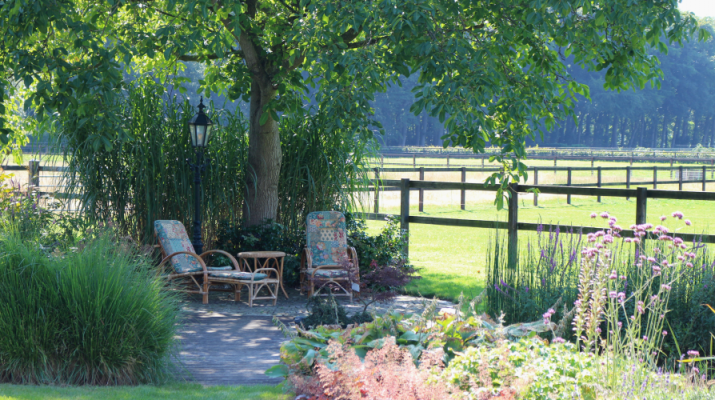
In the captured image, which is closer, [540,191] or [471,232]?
[540,191]

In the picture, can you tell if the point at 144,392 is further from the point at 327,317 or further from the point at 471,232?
Result: the point at 471,232

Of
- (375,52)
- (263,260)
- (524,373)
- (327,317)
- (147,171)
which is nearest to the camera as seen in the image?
(524,373)

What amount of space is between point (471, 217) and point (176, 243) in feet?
33.8

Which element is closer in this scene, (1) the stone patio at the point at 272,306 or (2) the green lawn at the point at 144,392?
(2) the green lawn at the point at 144,392

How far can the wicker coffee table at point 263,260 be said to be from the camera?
725 cm

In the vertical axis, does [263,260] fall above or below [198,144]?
below

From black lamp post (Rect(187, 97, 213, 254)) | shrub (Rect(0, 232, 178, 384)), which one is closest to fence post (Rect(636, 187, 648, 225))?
black lamp post (Rect(187, 97, 213, 254))

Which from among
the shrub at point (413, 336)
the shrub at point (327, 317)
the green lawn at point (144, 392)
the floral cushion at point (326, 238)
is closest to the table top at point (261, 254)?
the floral cushion at point (326, 238)

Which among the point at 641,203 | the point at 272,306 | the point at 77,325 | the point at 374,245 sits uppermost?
the point at 641,203

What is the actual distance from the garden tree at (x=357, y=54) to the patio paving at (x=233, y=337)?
1.66 meters

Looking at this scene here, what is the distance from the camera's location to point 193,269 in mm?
7098

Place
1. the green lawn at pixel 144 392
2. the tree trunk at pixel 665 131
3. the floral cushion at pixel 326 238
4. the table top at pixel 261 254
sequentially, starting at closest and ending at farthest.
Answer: the green lawn at pixel 144 392
the table top at pixel 261 254
the floral cushion at pixel 326 238
the tree trunk at pixel 665 131

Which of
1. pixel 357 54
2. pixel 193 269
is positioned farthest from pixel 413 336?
pixel 193 269

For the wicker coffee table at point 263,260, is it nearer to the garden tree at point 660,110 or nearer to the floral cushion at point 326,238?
the floral cushion at point 326,238
